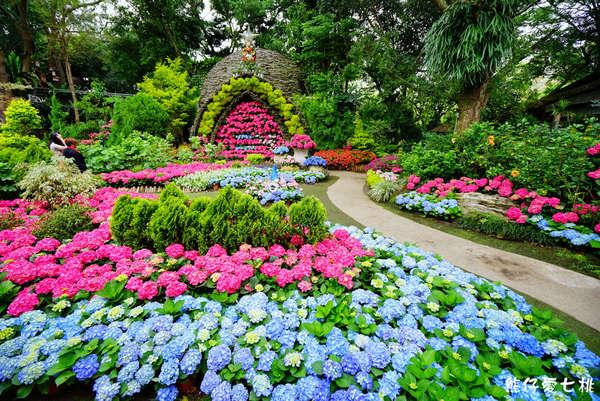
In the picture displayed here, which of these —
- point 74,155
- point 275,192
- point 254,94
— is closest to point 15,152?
point 74,155

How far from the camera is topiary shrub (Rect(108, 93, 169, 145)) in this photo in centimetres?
1011

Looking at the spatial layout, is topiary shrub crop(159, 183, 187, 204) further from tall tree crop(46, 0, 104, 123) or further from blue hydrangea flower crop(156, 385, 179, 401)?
tall tree crop(46, 0, 104, 123)

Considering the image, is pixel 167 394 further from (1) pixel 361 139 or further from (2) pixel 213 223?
(1) pixel 361 139

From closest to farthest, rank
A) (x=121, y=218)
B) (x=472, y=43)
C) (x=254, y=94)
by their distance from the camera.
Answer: (x=121, y=218), (x=472, y=43), (x=254, y=94)

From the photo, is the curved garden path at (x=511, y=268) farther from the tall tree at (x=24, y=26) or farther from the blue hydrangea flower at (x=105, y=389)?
Answer: the tall tree at (x=24, y=26)

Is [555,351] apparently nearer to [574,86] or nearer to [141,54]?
[574,86]

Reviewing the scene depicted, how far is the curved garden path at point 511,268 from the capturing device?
2439 mm

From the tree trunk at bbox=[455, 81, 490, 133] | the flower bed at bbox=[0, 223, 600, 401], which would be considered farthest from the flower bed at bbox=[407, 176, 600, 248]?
the tree trunk at bbox=[455, 81, 490, 133]

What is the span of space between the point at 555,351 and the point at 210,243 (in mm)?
2909

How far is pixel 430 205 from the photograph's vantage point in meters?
Result: 4.78

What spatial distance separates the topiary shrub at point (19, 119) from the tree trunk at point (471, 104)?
14.6m

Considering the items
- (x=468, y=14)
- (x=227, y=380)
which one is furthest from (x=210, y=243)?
(x=468, y=14)

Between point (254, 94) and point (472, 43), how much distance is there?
8.89m

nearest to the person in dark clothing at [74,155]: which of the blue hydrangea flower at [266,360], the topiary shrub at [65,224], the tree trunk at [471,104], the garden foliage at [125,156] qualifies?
the garden foliage at [125,156]
